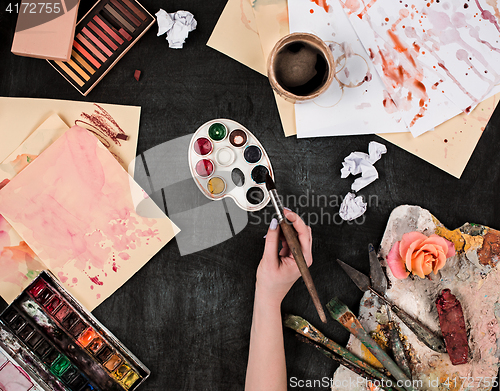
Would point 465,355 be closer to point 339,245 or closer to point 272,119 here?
point 339,245

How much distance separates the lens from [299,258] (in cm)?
73

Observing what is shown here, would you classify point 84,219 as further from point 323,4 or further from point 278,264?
point 323,4

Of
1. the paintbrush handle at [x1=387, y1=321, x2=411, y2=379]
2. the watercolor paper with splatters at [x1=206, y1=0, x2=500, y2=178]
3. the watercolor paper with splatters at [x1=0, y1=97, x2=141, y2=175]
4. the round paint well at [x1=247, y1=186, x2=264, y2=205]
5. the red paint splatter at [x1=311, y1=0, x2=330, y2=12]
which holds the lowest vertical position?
the paintbrush handle at [x1=387, y1=321, x2=411, y2=379]

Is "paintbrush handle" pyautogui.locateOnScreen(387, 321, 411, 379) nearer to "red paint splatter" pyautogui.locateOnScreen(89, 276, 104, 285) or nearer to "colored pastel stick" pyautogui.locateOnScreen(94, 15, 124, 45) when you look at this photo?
"red paint splatter" pyautogui.locateOnScreen(89, 276, 104, 285)

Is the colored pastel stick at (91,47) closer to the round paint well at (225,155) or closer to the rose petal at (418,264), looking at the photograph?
the round paint well at (225,155)

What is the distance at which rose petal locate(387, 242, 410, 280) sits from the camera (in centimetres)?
91

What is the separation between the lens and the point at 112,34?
35.3 inches

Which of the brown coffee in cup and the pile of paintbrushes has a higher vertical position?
the brown coffee in cup

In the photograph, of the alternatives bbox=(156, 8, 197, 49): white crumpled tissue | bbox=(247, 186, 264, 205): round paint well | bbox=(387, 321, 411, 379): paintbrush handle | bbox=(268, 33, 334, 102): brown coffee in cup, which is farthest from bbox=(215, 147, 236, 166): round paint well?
bbox=(387, 321, 411, 379): paintbrush handle

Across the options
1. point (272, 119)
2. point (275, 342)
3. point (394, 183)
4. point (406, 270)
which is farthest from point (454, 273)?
point (272, 119)

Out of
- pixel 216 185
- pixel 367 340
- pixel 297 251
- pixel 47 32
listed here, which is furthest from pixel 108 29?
pixel 367 340

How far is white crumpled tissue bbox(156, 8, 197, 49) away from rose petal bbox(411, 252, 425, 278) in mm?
856

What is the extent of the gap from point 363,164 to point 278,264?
372 mm

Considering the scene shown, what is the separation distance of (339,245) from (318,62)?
0.51 meters
